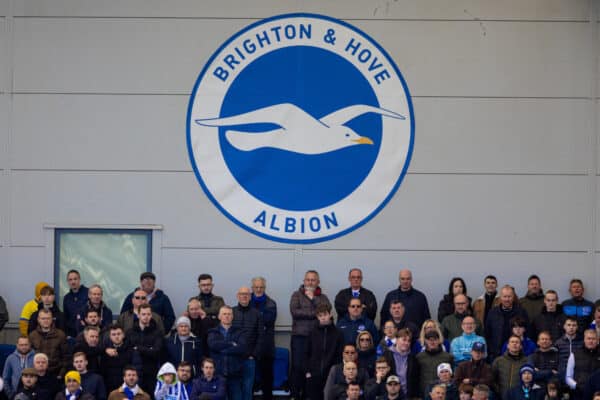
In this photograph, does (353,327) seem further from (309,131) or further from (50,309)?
(50,309)

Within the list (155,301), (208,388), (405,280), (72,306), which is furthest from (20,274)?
(405,280)

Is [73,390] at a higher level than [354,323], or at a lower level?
lower

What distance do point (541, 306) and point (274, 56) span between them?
5.00 meters

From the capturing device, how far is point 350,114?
56.0 feet

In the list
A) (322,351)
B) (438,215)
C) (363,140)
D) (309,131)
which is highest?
(309,131)

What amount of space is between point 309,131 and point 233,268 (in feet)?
7.13

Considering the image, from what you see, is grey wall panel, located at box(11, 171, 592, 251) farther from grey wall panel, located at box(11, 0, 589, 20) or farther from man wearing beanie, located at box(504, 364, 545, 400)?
man wearing beanie, located at box(504, 364, 545, 400)

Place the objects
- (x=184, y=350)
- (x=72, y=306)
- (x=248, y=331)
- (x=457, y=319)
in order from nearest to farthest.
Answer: (x=184, y=350)
(x=248, y=331)
(x=457, y=319)
(x=72, y=306)

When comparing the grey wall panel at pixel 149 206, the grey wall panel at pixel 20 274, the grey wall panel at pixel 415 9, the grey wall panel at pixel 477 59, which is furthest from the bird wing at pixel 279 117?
the grey wall panel at pixel 20 274

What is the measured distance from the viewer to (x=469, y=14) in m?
17.1

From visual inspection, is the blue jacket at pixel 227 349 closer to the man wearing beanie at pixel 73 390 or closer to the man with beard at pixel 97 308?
the man with beard at pixel 97 308

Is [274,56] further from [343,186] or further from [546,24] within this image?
[546,24]

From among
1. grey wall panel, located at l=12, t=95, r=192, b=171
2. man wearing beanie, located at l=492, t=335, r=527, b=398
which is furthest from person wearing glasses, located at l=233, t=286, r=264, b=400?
man wearing beanie, located at l=492, t=335, r=527, b=398

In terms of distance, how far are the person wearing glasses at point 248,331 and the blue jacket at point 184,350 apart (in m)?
0.54
